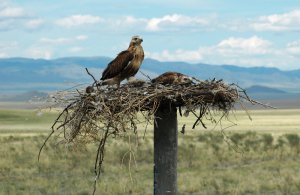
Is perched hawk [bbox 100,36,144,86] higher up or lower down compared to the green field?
higher up

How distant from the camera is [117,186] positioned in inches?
712

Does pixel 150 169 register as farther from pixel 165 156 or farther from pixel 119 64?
pixel 165 156

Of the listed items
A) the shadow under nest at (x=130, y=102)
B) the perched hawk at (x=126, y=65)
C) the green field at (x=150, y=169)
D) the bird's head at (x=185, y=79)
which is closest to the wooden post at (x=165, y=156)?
the shadow under nest at (x=130, y=102)

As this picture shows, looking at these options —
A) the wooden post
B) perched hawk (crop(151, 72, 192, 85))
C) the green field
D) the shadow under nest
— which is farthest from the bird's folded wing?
the green field

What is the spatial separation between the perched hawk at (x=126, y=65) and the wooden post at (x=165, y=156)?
3.73 ft

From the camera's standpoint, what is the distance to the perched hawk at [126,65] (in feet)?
27.1

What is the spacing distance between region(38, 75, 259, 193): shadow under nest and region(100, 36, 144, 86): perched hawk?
62 centimetres

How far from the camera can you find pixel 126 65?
8.26 metres

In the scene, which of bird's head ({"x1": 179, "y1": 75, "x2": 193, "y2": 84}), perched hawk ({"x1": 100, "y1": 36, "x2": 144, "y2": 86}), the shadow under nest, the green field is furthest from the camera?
the green field

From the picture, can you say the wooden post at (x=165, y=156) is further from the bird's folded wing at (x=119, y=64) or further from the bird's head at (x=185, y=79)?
the bird's folded wing at (x=119, y=64)

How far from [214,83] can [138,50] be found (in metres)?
1.32

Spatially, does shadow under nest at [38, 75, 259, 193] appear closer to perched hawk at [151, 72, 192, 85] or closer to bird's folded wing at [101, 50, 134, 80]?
perched hawk at [151, 72, 192, 85]

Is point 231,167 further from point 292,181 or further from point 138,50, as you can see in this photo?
point 138,50

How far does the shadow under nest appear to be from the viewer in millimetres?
7043
